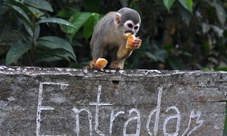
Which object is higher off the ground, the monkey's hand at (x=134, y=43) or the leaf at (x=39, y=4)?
the leaf at (x=39, y=4)

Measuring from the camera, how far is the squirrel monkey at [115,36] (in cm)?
247

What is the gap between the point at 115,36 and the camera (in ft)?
8.40

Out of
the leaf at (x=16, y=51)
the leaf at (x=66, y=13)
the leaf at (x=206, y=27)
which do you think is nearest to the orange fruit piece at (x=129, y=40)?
the leaf at (x=16, y=51)

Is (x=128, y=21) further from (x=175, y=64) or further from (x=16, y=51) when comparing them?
(x=175, y=64)

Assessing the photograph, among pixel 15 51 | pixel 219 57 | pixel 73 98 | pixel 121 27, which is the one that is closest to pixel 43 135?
pixel 73 98

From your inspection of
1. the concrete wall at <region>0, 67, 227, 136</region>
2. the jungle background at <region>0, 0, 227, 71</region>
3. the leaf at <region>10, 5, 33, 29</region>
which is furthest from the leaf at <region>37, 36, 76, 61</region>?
the concrete wall at <region>0, 67, 227, 136</region>

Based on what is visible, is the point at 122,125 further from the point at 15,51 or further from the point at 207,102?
the point at 15,51

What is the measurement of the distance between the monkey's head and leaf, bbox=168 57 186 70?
1.12 metres

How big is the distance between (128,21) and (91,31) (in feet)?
1.40

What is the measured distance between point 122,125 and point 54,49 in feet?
3.01

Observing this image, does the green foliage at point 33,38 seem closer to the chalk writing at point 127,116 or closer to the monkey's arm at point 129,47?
the monkey's arm at point 129,47

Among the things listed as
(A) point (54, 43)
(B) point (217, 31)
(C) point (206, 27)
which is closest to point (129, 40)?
(A) point (54, 43)

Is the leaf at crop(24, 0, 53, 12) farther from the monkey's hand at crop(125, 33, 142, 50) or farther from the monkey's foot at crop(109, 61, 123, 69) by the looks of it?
the monkey's hand at crop(125, 33, 142, 50)

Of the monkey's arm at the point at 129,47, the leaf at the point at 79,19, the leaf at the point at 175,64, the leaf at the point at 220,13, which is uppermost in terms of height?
the leaf at the point at 220,13
